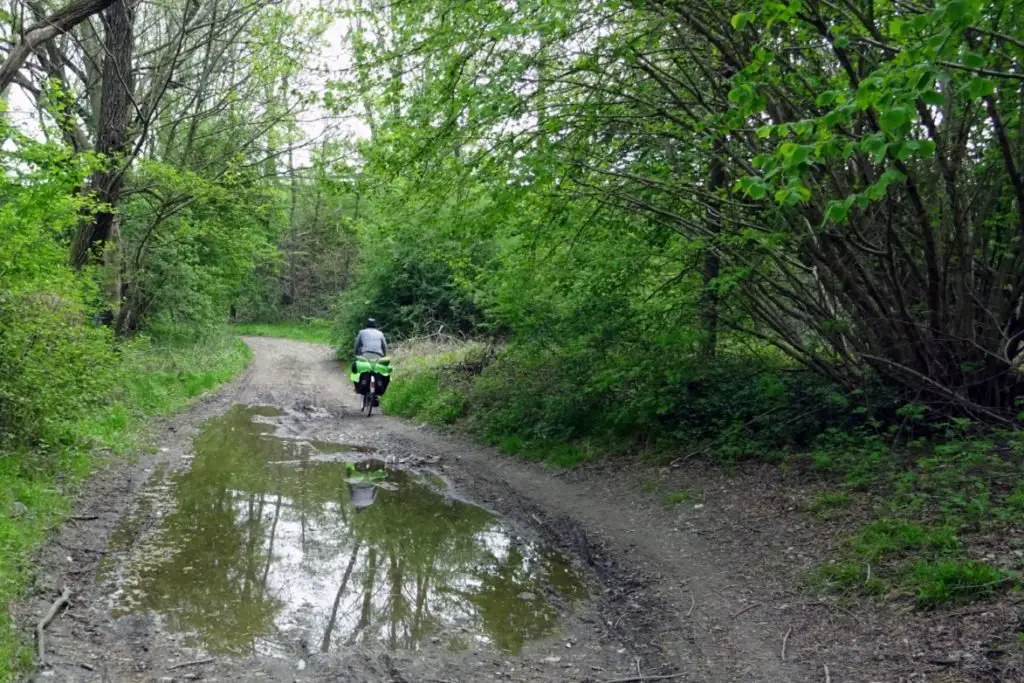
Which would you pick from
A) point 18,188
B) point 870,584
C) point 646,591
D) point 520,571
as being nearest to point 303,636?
point 520,571

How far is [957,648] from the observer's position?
15.7ft

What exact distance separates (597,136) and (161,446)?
7.93m

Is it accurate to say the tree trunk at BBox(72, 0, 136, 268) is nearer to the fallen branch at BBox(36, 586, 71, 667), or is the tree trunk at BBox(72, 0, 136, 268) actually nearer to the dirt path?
the dirt path

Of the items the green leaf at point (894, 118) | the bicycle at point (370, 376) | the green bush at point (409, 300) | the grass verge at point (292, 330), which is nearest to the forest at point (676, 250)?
the green leaf at point (894, 118)

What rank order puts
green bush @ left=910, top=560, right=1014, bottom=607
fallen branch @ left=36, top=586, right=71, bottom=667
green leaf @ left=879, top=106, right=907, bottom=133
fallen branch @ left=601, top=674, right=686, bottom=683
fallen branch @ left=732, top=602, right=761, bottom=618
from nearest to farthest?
green leaf @ left=879, top=106, right=907, bottom=133 < fallen branch @ left=36, top=586, right=71, bottom=667 < fallen branch @ left=601, top=674, right=686, bottom=683 < green bush @ left=910, top=560, right=1014, bottom=607 < fallen branch @ left=732, top=602, right=761, bottom=618

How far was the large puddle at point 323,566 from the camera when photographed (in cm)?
583

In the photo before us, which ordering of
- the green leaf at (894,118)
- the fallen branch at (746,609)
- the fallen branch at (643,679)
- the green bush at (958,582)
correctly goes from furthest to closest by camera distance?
the fallen branch at (746,609)
the green bush at (958,582)
the fallen branch at (643,679)
the green leaf at (894,118)

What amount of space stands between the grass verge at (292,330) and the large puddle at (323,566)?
31252mm

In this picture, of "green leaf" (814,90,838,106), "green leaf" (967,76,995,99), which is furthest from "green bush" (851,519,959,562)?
"green leaf" (814,90,838,106)

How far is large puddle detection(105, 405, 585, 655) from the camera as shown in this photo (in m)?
5.83

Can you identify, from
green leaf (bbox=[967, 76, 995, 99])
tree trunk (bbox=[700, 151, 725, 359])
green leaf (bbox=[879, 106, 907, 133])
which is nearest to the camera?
green leaf (bbox=[879, 106, 907, 133])

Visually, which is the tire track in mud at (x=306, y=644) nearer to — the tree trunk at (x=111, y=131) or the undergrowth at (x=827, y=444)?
the undergrowth at (x=827, y=444)

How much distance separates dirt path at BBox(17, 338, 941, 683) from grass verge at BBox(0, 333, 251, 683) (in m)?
0.19

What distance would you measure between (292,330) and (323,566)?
41.5m
